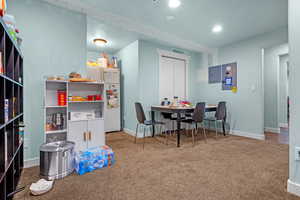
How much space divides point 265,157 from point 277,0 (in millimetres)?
2465

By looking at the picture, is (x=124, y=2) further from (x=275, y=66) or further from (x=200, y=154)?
(x=275, y=66)

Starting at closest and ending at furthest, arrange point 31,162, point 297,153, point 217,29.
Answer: point 297,153 → point 31,162 → point 217,29

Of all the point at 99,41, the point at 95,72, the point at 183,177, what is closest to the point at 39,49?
the point at 99,41

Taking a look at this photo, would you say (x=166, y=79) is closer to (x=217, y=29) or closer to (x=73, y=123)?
(x=217, y=29)

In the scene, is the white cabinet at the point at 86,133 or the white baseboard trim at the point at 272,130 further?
the white baseboard trim at the point at 272,130

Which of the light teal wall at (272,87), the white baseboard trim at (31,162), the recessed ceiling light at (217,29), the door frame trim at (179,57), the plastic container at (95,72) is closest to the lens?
the white baseboard trim at (31,162)

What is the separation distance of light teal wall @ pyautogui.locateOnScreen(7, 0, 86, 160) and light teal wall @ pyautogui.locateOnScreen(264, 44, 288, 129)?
519 cm

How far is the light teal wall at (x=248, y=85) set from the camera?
3.51 m

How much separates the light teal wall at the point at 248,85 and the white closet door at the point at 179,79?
1.00m

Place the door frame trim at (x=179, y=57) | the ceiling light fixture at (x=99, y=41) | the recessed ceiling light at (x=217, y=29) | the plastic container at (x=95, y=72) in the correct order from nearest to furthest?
the recessed ceiling light at (x=217, y=29), the ceiling light fixture at (x=99, y=41), the plastic container at (x=95, y=72), the door frame trim at (x=179, y=57)

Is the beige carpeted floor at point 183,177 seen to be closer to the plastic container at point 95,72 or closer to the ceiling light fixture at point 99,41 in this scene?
the plastic container at point 95,72

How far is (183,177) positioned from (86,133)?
1.56m

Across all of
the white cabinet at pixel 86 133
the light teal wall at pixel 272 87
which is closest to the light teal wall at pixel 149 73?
the white cabinet at pixel 86 133

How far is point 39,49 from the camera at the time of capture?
2250mm
